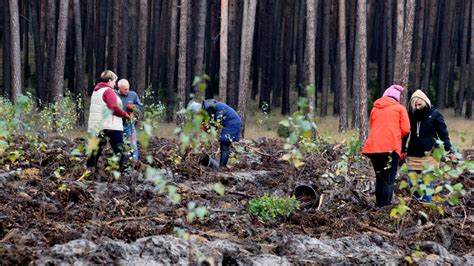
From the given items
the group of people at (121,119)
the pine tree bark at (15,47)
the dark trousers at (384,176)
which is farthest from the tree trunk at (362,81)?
the dark trousers at (384,176)

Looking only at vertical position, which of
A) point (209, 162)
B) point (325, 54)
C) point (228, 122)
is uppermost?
point (325, 54)

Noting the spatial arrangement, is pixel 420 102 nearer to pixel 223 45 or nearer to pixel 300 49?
pixel 223 45

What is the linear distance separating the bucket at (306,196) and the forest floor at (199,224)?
0.27 feet

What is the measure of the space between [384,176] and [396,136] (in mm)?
579

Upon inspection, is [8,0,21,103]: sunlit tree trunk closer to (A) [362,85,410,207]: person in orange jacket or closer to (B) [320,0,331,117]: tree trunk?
(B) [320,0,331,117]: tree trunk

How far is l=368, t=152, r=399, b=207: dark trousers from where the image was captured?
33.0 ft

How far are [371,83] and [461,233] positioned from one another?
99.6ft

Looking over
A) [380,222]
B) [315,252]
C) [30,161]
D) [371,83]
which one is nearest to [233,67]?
[371,83]

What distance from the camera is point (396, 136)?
9984mm

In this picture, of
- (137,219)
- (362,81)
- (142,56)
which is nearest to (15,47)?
(142,56)

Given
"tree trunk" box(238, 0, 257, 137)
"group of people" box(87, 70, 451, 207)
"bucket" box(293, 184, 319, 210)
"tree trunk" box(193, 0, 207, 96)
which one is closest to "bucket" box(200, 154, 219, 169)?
"group of people" box(87, 70, 451, 207)

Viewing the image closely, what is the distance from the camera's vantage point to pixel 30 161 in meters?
11.9

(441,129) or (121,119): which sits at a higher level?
(441,129)

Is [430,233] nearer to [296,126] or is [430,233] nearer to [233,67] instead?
[296,126]
